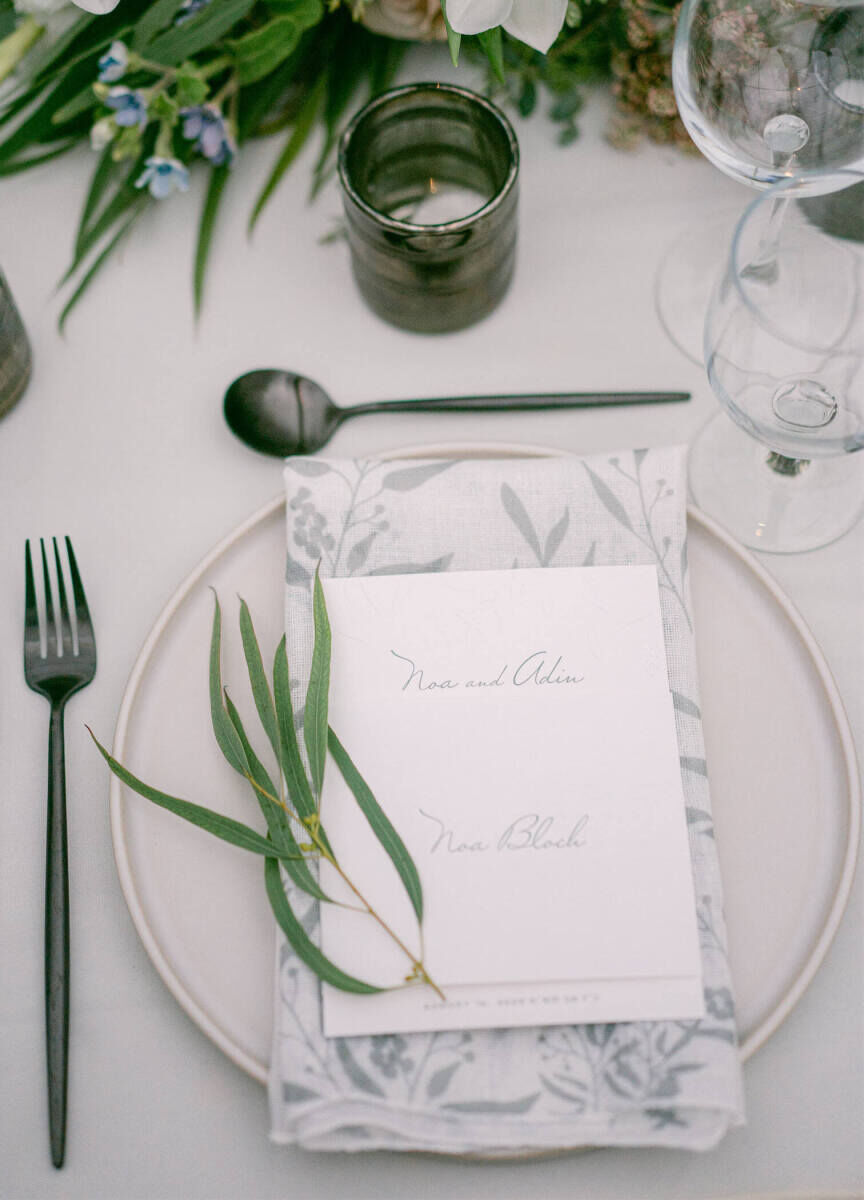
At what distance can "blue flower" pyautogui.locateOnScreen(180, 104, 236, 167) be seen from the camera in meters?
0.63

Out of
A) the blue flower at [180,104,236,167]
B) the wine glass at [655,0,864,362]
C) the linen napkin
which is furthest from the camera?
the blue flower at [180,104,236,167]

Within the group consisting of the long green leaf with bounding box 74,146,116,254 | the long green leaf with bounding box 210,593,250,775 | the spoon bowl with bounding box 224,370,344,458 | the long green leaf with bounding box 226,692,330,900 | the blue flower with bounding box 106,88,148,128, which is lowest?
the long green leaf with bounding box 226,692,330,900

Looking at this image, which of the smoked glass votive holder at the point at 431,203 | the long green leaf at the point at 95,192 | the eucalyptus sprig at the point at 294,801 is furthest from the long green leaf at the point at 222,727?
the long green leaf at the point at 95,192

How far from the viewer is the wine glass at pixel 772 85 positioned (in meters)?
0.53

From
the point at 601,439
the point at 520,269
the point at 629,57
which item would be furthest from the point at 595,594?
the point at 629,57

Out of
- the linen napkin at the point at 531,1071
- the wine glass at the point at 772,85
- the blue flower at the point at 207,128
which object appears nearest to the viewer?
the linen napkin at the point at 531,1071

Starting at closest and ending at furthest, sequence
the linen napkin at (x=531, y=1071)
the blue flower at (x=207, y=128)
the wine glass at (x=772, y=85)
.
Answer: the linen napkin at (x=531, y=1071) → the wine glass at (x=772, y=85) → the blue flower at (x=207, y=128)

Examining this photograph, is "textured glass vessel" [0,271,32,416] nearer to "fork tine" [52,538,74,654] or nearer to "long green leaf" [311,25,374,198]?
"fork tine" [52,538,74,654]

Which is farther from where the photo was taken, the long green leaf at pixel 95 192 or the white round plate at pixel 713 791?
the long green leaf at pixel 95 192

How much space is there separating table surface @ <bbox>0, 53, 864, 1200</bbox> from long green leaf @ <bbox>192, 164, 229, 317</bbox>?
0.01 m

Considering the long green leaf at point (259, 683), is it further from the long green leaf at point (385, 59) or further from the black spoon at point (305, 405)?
the long green leaf at point (385, 59)

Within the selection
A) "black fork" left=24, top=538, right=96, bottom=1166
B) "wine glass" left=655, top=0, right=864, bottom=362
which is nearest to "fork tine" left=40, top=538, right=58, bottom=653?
"black fork" left=24, top=538, right=96, bottom=1166

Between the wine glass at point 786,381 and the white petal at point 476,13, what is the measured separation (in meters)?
0.16

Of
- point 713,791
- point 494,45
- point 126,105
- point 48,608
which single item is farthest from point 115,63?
point 713,791
